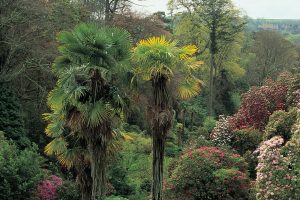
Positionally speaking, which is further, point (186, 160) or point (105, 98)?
point (186, 160)

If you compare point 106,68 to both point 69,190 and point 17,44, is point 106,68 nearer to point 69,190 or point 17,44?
point 69,190

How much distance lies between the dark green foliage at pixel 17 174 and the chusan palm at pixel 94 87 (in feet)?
15.1

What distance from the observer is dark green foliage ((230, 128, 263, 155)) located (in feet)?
73.4

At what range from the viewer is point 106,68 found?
11883mm

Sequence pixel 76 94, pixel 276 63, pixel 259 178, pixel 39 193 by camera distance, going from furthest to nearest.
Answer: pixel 276 63 < pixel 39 193 < pixel 259 178 < pixel 76 94

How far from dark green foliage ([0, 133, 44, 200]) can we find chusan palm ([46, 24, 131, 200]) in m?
4.59

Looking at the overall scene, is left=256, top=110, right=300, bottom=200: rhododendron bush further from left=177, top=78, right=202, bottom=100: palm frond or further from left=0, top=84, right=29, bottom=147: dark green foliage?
left=0, top=84, right=29, bottom=147: dark green foliage

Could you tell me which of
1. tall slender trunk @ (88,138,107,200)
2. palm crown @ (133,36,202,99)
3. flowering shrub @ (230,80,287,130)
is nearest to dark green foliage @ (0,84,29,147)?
tall slender trunk @ (88,138,107,200)

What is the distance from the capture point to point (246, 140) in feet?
74.8

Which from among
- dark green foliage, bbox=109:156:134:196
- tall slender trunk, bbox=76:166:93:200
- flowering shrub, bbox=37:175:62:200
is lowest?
dark green foliage, bbox=109:156:134:196

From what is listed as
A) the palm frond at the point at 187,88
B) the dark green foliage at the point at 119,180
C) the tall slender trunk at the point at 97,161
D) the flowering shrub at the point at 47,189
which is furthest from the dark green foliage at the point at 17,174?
the palm frond at the point at 187,88

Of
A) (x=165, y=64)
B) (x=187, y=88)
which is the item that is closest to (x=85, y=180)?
(x=187, y=88)

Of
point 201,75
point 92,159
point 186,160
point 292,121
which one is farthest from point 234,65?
point 92,159

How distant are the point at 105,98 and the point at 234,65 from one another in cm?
3333
